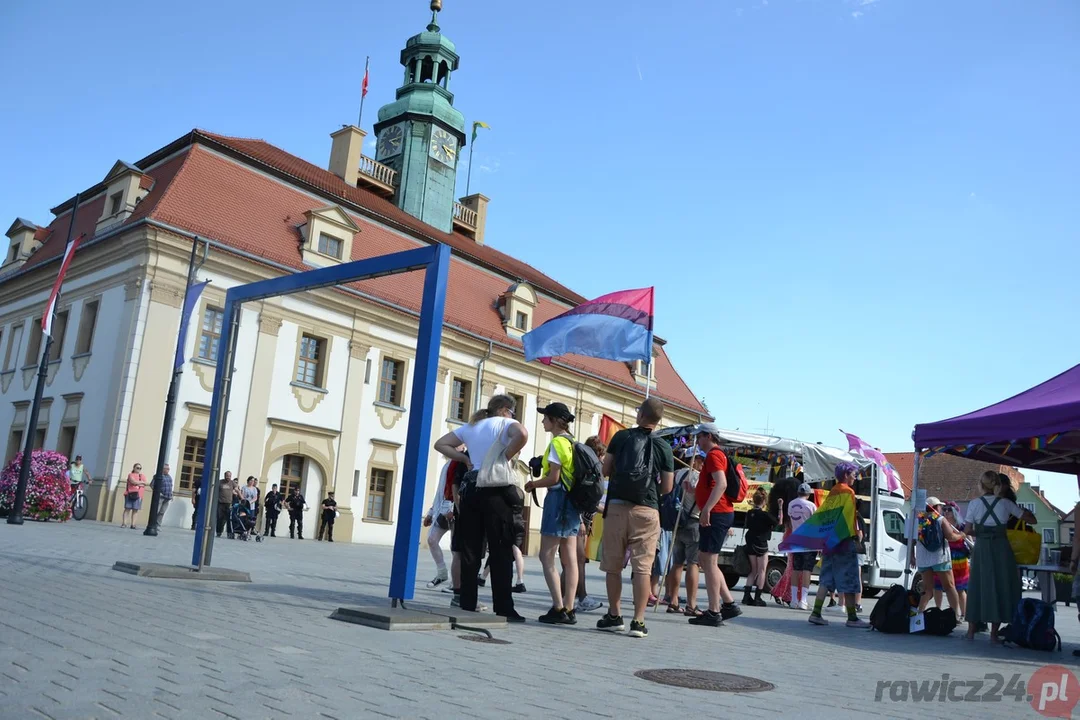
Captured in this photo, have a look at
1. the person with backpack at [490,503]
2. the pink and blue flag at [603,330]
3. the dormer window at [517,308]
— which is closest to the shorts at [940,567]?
the pink and blue flag at [603,330]

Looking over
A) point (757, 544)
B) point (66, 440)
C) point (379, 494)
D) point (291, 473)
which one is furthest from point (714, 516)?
point (66, 440)

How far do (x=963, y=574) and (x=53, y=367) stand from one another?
26932mm

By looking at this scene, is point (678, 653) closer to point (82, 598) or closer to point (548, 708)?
point (548, 708)

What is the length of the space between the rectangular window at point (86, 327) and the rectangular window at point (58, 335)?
121 centimetres

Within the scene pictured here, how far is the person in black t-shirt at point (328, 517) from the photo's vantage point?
2741 cm

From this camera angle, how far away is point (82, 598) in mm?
6820

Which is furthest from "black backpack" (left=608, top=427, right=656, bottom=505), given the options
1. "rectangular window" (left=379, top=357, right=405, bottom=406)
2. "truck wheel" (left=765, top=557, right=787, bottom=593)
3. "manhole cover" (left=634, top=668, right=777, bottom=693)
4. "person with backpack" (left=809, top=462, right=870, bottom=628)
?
"rectangular window" (left=379, top=357, right=405, bottom=406)

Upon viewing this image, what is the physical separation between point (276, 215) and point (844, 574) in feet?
75.8

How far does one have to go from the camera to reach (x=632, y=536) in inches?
295

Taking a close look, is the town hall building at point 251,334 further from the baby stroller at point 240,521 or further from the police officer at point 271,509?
the baby stroller at point 240,521

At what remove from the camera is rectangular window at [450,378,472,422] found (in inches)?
1350

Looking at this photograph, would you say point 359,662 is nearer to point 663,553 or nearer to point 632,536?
point 632,536

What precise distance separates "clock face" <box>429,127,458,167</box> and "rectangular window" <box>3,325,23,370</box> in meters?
18.8

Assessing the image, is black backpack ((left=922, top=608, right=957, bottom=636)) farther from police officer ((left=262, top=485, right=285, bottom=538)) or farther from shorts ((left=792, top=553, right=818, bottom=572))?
police officer ((left=262, top=485, right=285, bottom=538))
